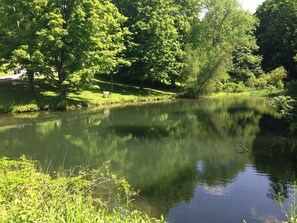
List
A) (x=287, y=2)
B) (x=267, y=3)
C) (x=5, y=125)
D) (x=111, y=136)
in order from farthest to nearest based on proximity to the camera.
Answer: (x=267, y=3) < (x=287, y=2) < (x=5, y=125) < (x=111, y=136)

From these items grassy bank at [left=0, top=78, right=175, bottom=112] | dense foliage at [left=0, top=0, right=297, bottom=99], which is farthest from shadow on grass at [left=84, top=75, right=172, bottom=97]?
dense foliage at [left=0, top=0, right=297, bottom=99]

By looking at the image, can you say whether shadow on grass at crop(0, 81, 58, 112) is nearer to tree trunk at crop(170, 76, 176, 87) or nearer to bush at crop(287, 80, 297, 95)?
tree trunk at crop(170, 76, 176, 87)

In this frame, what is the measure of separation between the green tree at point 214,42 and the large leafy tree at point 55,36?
1704 centimetres

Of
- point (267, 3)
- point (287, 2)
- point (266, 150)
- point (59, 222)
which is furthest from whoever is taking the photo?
point (267, 3)

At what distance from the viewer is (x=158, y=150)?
69.9 feet

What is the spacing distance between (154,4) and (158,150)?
38.9m

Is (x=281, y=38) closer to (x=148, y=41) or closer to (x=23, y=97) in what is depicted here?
(x=148, y=41)

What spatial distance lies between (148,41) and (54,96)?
1797 centimetres

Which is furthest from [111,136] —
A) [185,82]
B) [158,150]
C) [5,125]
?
[185,82]

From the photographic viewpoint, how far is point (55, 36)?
122 feet

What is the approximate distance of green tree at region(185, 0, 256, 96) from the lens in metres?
53.4

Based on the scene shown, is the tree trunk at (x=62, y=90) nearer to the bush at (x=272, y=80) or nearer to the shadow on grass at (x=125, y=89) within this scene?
the shadow on grass at (x=125, y=89)

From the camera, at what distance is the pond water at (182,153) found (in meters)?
13.1

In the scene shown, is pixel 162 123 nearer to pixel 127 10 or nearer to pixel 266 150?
pixel 266 150
